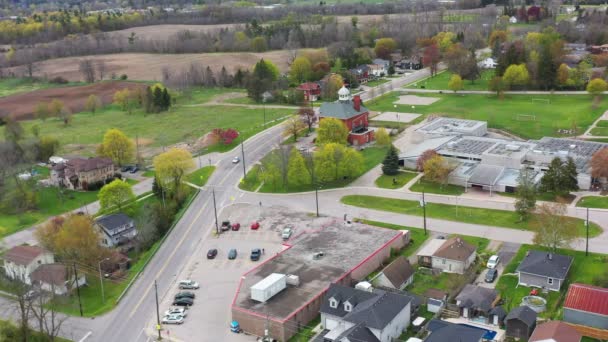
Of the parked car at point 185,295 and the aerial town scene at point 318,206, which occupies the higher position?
the aerial town scene at point 318,206

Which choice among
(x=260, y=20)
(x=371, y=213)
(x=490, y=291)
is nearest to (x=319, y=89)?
(x=371, y=213)

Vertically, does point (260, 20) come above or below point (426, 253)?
above

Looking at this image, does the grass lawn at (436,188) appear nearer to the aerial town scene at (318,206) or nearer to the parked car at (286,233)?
the aerial town scene at (318,206)

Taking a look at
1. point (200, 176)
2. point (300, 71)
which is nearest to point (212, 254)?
point (200, 176)

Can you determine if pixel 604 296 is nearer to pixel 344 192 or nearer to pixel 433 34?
pixel 344 192

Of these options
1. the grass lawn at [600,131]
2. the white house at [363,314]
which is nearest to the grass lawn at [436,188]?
the white house at [363,314]

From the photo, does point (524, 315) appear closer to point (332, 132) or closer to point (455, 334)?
point (455, 334)
